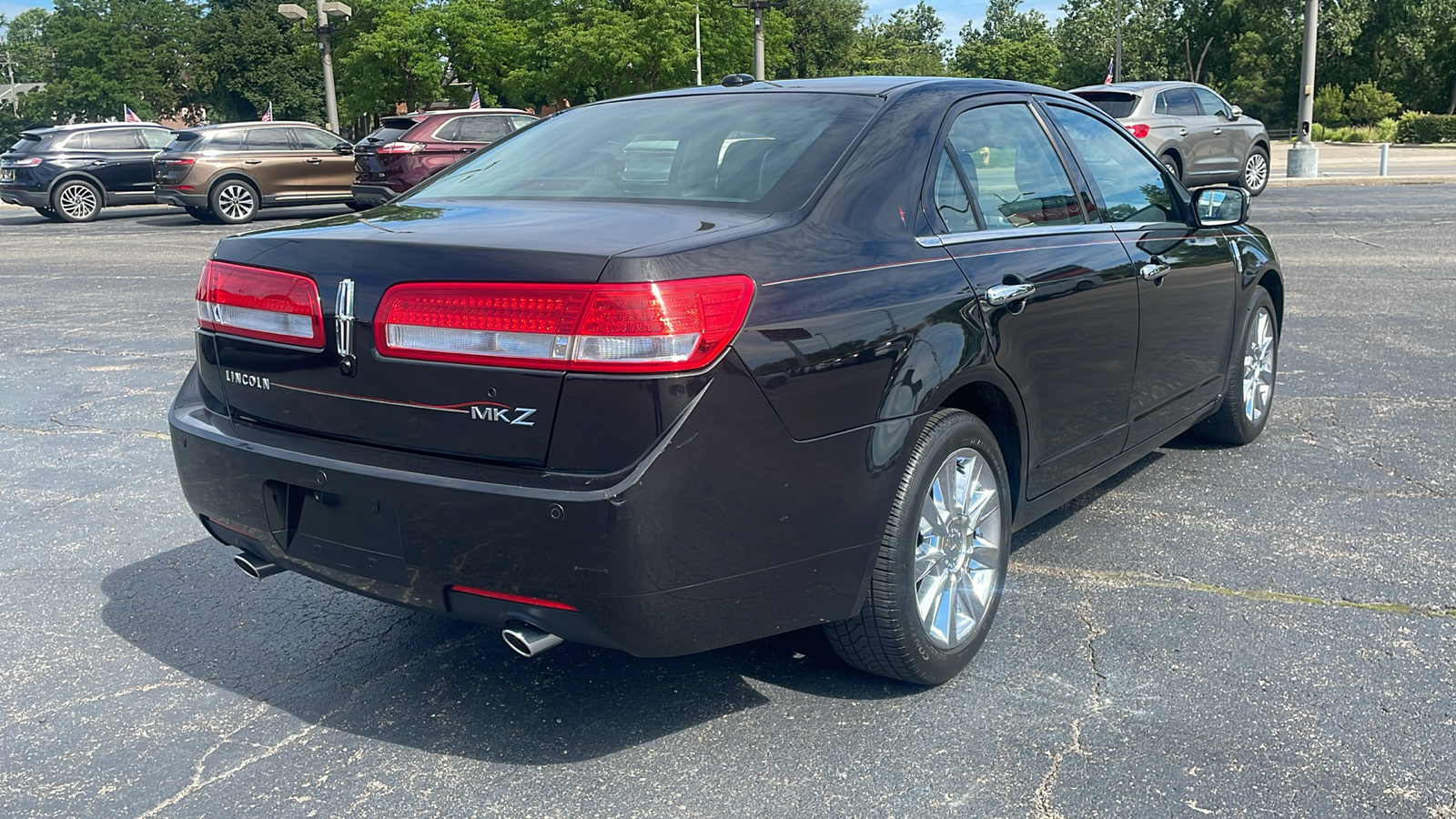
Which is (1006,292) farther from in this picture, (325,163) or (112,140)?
(112,140)

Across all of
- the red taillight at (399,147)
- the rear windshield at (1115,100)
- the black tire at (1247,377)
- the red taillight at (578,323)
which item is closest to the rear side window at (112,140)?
the red taillight at (399,147)

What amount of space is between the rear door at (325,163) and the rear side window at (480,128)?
7.33ft

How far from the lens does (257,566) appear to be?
10.7 ft

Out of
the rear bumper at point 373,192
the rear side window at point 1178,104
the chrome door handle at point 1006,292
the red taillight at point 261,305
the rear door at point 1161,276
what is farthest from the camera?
the rear bumper at point 373,192

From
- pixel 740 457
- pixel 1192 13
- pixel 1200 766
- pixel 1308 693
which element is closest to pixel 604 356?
pixel 740 457

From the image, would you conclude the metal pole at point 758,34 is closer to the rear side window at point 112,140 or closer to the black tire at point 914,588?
the rear side window at point 112,140

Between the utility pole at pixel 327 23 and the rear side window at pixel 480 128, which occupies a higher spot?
the utility pole at pixel 327 23

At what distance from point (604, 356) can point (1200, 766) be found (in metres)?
1.65

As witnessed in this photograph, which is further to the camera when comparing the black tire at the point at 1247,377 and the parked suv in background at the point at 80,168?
the parked suv in background at the point at 80,168

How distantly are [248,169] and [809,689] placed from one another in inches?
747

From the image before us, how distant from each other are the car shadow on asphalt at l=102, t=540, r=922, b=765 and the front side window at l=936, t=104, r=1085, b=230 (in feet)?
4.48

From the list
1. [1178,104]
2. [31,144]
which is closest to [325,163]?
[31,144]

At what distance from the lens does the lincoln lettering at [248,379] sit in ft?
9.89

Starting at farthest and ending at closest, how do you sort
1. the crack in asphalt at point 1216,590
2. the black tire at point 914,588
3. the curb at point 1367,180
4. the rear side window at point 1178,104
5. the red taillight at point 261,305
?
the curb at point 1367,180
the rear side window at point 1178,104
the crack in asphalt at point 1216,590
the black tire at point 914,588
the red taillight at point 261,305
